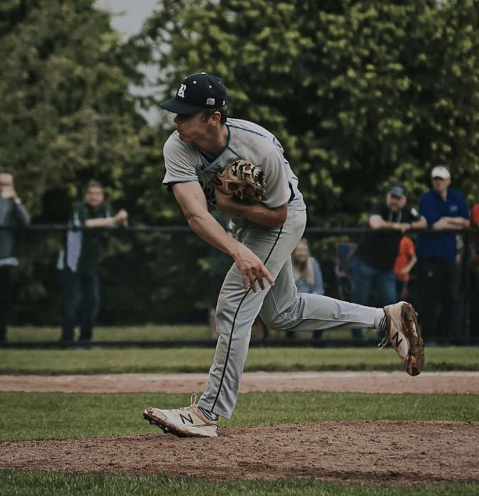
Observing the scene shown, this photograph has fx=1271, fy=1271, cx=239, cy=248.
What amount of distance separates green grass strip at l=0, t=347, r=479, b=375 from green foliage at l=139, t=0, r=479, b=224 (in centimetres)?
1120

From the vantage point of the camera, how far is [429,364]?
13305mm

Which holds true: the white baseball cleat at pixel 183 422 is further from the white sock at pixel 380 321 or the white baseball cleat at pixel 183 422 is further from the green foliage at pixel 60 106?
the green foliage at pixel 60 106

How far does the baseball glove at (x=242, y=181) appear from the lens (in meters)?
7.14

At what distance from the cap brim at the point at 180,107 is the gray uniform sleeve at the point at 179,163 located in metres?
0.23

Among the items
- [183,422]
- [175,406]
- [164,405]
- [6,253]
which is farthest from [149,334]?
[183,422]

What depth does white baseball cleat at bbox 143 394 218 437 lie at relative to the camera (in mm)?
7398

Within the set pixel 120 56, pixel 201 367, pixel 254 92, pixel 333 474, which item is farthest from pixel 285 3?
pixel 333 474

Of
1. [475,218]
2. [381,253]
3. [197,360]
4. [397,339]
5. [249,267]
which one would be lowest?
[197,360]

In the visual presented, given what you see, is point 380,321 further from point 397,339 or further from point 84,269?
point 84,269

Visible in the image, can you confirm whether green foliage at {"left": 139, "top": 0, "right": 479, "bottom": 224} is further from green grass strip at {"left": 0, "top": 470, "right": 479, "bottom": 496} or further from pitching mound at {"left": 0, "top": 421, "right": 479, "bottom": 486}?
green grass strip at {"left": 0, "top": 470, "right": 479, "bottom": 496}

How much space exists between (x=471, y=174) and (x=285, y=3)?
17.7 feet

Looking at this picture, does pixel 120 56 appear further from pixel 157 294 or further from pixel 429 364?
pixel 429 364

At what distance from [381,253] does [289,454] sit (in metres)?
9.05

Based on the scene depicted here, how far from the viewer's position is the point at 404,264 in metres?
15.5
